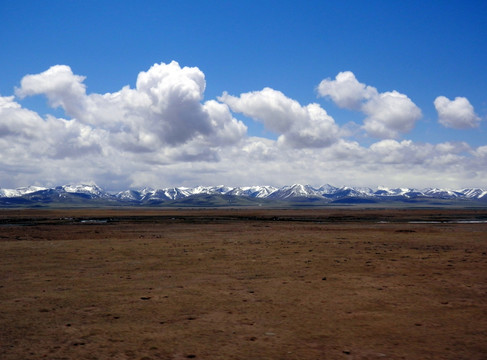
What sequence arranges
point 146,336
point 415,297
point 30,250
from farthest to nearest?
point 30,250 → point 415,297 → point 146,336

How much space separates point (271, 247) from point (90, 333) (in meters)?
23.1

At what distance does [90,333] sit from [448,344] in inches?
410

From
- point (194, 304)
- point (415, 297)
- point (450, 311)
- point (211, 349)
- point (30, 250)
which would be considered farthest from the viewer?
point (30, 250)

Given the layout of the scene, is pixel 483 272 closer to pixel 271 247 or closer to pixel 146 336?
pixel 271 247

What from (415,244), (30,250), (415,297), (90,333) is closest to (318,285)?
(415,297)

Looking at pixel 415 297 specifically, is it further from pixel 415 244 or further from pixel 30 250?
pixel 30 250

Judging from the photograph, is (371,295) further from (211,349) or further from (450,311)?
(211,349)

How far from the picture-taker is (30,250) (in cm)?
A: 3109

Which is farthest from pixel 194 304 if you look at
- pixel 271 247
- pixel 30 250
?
pixel 30 250

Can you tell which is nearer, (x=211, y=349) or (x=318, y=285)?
(x=211, y=349)

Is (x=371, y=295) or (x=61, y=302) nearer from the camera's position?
(x=61, y=302)

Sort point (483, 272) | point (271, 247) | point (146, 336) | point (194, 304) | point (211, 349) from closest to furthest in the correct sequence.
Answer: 1. point (211, 349)
2. point (146, 336)
3. point (194, 304)
4. point (483, 272)
5. point (271, 247)

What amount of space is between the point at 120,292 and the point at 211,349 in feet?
26.2

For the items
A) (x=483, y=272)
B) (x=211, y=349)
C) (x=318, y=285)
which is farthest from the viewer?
(x=483, y=272)
